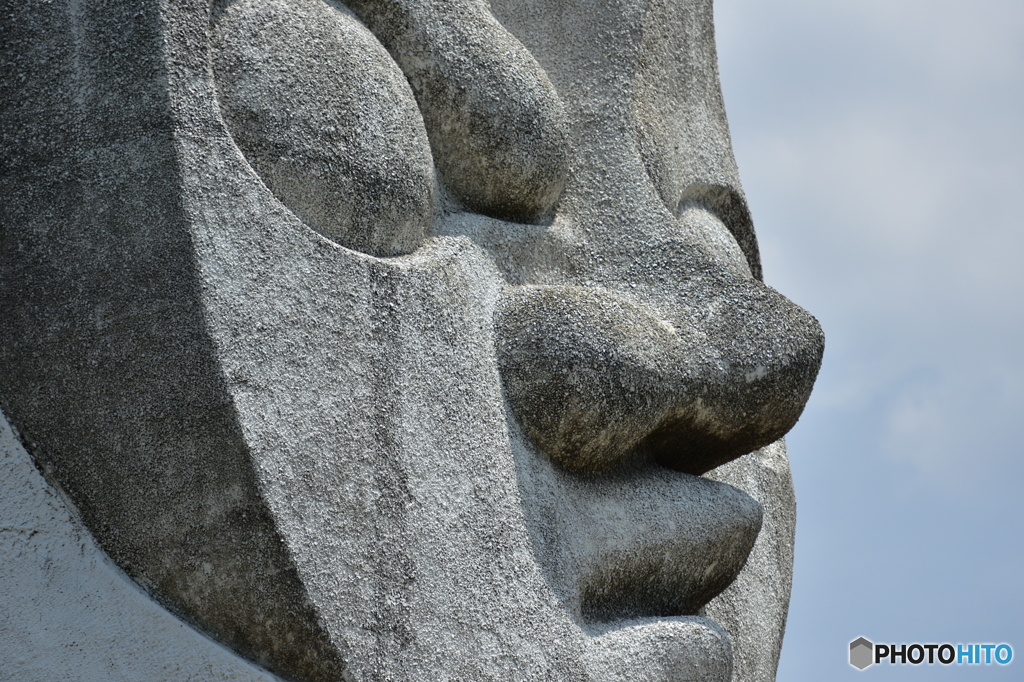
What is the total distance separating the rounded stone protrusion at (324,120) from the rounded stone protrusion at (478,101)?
0.33ft

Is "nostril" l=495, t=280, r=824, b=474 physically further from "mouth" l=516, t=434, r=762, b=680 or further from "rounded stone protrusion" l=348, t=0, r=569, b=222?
"rounded stone protrusion" l=348, t=0, r=569, b=222

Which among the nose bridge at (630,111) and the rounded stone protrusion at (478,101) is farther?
the nose bridge at (630,111)

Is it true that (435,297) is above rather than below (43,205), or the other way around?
above

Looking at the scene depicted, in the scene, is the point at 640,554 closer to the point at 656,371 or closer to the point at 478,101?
the point at 656,371

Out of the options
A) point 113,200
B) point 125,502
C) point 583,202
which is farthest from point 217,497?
point 583,202

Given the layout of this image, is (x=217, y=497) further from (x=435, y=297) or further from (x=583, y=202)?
(x=583, y=202)

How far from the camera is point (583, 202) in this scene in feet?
7.05

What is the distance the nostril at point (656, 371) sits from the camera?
1.86 meters

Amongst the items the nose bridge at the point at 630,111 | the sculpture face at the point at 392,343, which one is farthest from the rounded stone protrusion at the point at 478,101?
the nose bridge at the point at 630,111

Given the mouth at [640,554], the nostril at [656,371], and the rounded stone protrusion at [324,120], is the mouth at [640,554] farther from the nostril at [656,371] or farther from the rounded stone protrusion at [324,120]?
the rounded stone protrusion at [324,120]

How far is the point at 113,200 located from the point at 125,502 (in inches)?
14.0

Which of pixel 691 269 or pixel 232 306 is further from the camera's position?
pixel 691 269

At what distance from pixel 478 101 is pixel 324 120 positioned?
12.9 inches

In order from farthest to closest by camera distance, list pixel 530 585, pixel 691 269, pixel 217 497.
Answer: pixel 691 269, pixel 530 585, pixel 217 497
